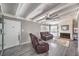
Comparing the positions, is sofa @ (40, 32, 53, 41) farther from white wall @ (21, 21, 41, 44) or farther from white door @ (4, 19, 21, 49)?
white door @ (4, 19, 21, 49)

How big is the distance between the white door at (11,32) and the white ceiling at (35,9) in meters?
0.23

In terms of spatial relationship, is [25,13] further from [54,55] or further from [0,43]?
[54,55]

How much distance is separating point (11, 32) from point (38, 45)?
2.55 feet

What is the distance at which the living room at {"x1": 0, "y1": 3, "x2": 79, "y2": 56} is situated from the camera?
213cm

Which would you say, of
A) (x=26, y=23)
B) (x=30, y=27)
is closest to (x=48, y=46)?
(x=30, y=27)

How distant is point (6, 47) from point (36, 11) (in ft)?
3.91

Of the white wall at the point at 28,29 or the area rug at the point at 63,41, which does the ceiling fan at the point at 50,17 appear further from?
the area rug at the point at 63,41

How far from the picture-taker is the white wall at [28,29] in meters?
2.24

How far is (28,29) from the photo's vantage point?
2285 mm

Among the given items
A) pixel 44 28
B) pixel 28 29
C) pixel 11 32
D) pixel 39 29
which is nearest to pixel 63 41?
pixel 44 28

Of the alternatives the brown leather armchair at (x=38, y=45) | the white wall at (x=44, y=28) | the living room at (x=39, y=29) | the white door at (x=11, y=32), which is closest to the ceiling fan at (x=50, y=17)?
the living room at (x=39, y=29)

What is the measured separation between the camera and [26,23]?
2.27 meters

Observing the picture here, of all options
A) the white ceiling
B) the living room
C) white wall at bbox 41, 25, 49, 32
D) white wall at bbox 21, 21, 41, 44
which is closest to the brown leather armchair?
the living room

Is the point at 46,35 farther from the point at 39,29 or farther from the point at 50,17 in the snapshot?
the point at 50,17
